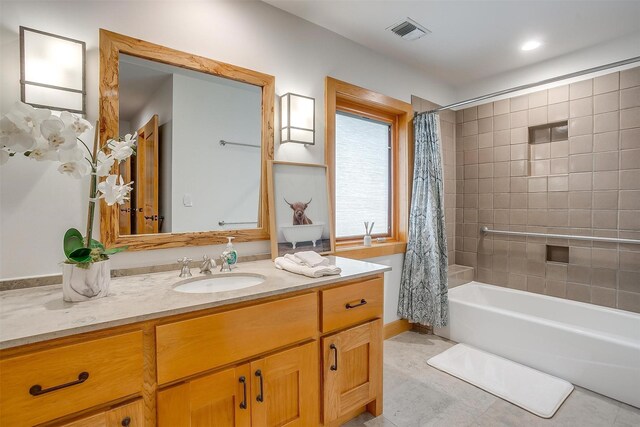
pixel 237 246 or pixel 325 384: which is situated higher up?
pixel 237 246

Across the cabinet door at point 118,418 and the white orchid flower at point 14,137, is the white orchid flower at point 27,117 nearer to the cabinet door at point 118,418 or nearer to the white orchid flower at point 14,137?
the white orchid flower at point 14,137

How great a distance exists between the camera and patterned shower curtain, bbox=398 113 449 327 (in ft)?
8.97

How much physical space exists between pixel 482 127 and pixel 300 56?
2.16 meters

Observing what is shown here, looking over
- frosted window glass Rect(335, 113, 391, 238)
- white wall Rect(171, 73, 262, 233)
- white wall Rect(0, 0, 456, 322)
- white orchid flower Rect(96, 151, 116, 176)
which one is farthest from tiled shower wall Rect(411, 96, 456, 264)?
white orchid flower Rect(96, 151, 116, 176)

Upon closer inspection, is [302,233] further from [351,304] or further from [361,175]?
[361,175]

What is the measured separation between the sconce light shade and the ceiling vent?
86 cm

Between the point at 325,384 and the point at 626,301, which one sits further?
the point at 626,301

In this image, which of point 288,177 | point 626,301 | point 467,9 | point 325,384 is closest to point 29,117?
point 288,177

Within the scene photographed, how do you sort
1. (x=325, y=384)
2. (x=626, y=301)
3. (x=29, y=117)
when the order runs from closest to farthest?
(x=29, y=117)
(x=325, y=384)
(x=626, y=301)

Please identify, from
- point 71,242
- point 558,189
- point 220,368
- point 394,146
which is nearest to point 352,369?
point 220,368

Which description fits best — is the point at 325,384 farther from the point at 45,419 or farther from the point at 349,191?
the point at 349,191

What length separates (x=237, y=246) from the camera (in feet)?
6.14

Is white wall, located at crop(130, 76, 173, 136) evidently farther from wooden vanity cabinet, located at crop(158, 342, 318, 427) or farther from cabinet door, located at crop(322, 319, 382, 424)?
cabinet door, located at crop(322, 319, 382, 424)

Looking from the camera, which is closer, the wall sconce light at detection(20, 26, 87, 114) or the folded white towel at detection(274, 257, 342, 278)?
the wall sconce light at detection(20, 26, 87, 114)
